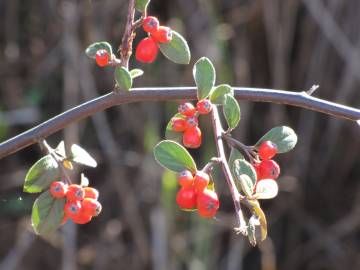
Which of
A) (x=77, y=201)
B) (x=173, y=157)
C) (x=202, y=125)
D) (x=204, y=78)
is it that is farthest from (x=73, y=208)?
(x=202, y=125)

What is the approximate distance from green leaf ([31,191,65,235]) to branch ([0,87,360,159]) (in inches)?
3.6

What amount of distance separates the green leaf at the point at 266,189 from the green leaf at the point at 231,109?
105 millimetres

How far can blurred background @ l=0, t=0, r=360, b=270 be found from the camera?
112 inches

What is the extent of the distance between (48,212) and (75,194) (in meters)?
0.06

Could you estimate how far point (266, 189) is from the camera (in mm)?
873

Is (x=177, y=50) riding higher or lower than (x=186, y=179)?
higher

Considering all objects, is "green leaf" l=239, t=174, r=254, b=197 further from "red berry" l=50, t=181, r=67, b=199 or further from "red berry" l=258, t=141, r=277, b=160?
"red berry" l=50, t=181, r=67, b=199

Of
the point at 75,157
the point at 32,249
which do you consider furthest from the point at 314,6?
the point at 75,157

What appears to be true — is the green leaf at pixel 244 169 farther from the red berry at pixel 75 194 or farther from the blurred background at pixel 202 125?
the blurred background at pixel 202 125

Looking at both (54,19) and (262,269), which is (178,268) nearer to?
(262,269)

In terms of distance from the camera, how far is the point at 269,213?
2.98 meters

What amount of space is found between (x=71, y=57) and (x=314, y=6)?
41.3 inches

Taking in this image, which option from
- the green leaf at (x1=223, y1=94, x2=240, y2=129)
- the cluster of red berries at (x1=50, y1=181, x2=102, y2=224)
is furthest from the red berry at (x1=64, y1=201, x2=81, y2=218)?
the green leaf at (x1=223, y1=94, x2=240, y2=129)

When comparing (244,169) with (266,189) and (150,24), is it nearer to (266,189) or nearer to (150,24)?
(266,189)
